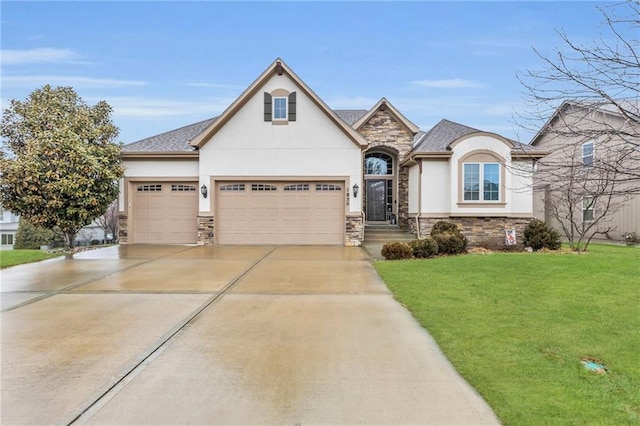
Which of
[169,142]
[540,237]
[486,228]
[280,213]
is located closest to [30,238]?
[169,142]

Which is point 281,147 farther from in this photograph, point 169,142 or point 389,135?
point 389,135

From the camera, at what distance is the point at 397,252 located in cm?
1146

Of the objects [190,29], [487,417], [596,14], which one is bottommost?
[487,417]

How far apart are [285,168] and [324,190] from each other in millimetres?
1799

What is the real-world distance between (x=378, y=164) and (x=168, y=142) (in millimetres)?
10175

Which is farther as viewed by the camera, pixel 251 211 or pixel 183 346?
pixel 251 211

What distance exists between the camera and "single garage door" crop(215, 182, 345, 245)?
629 inches

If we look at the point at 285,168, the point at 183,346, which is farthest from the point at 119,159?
the point at 183,346

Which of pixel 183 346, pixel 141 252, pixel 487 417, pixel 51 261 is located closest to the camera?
pixel 487 417

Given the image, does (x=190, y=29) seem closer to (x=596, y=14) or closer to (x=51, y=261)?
(x=51, y=261)

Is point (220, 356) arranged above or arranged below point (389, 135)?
below

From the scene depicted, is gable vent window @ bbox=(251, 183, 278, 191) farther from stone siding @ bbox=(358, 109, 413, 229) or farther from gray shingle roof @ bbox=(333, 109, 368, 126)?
gray shingle roof @ bbox=(333, 109, 368, 126)

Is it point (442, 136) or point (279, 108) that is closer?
point (279, 108)

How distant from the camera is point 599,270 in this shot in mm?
9188
